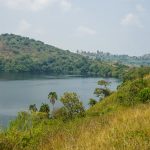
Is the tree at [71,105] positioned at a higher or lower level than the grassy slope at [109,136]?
lower

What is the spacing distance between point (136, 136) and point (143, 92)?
19742mm

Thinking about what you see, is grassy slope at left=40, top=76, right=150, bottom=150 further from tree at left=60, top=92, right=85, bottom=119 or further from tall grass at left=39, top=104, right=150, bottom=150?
tree at left=60, top=92, right=85, bottom=119

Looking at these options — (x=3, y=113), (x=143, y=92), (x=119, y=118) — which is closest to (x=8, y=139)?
(x=119, y=118)

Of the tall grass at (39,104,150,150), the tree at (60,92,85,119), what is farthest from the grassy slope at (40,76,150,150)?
the tree at (60,92,85,119)

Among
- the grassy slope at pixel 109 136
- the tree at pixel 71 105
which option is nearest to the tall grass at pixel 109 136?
the grassy slope at pixel 109 136

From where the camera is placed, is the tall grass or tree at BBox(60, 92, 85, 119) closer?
the tall grass

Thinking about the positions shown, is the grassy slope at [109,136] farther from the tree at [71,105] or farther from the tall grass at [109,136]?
the tree at [71,105]

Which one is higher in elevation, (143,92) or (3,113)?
(143,92)

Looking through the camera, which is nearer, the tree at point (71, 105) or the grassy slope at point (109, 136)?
the grassy slope at point (109, 136)

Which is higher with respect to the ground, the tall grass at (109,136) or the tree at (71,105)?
the tall grass at (109,136)

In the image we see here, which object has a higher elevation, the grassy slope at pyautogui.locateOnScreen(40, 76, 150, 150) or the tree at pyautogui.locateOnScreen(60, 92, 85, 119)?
the grassy slope at pyautogui.locateOnScreen(40, 76, 150, 150)

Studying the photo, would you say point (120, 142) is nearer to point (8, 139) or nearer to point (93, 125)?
point (93, 125)

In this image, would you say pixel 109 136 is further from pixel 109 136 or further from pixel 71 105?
pixel 71 105

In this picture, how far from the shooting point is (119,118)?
31.6 feet
